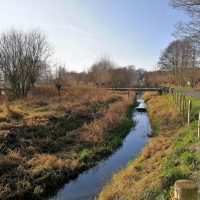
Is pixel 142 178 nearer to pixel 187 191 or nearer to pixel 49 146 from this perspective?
pixel 49 146

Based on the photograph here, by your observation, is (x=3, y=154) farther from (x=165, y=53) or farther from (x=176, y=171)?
(x=165, y=53)

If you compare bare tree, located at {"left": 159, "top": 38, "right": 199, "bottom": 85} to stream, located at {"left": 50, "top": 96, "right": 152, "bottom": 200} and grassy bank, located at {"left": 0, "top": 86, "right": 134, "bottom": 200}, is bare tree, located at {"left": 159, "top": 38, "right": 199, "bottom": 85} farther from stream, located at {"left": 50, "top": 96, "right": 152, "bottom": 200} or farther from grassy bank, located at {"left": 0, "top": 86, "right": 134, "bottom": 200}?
stream, located at {"left": 50, "top": 96, "right": 152, "bottom": 200}

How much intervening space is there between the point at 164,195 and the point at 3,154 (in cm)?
929

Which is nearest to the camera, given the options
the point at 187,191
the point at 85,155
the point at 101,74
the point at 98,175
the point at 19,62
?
the point at 187,191

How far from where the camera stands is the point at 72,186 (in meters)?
13.1

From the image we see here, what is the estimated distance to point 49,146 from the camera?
58.1 ft

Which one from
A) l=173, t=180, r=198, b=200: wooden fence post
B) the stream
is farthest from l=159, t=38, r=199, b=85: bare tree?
l=173, t=180, r=198, b=200: wooden fence post

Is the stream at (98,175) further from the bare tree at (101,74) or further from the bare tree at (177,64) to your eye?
the bare tree at (101,74)

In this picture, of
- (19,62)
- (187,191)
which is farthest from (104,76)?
(187,191)

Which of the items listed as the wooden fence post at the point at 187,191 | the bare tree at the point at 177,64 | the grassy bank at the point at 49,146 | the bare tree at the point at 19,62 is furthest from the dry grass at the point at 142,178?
the bare tree at the point at 177,64

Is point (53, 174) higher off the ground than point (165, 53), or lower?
lower

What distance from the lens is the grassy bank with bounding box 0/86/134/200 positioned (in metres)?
12.6

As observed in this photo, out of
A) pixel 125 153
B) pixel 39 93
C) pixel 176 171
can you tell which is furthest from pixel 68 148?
pixel 39 93

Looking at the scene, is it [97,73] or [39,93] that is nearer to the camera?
[39,93]
